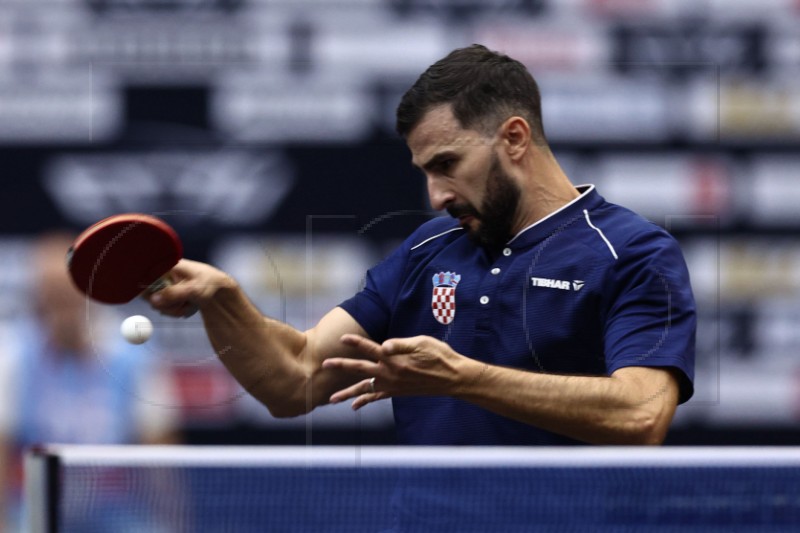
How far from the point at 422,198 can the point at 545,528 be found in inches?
75.5

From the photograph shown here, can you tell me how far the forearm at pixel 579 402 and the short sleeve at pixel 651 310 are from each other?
1.7 inches

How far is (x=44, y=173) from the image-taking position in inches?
188

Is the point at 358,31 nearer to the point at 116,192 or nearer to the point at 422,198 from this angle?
the point at 422,198

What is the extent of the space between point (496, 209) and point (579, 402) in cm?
46

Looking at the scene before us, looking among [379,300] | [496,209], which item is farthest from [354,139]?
[496,209]

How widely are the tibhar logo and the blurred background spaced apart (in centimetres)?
220

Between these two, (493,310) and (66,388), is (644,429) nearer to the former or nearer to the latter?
(493,310)

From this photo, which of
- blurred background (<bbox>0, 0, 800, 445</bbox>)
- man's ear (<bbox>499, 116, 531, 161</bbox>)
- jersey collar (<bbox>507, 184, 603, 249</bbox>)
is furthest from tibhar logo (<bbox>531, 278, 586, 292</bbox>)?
blurred background (<bbox>0, 0, 800, 445</bbox>)

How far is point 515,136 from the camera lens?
2654 millimetres

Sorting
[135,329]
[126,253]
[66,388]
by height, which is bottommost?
A: [66,388]

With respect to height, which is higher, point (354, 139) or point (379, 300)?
point (354, 139)

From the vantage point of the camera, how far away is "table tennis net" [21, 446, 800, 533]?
2.32 m

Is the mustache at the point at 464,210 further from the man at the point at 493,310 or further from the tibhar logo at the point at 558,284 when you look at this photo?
the tibhar logo at the point at 558,284

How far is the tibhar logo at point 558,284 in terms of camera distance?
252 centimetres
